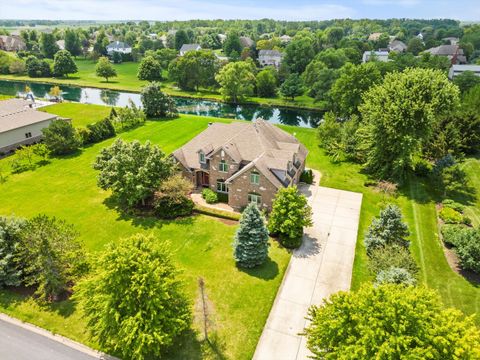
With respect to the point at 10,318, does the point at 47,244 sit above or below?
above

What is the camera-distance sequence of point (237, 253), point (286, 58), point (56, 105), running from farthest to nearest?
point (286, 58), point (56, 105), point (237, 253)

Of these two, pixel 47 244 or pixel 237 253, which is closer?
pixel 47 244

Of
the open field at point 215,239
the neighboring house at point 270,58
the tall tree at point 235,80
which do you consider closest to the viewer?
the open field at point 215,239

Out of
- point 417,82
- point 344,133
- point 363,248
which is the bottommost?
point 363,248

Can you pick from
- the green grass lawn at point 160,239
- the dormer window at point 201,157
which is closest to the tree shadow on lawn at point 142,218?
the green grass lawn at point 160,239

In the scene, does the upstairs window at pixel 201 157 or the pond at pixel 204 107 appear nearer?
the upstairs window at pixel 201 157

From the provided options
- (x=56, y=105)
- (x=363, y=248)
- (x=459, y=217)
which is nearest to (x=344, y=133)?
(x=459, y=217)

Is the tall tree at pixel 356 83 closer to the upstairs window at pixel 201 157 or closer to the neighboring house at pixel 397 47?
the upstairs window at pixel 201 157

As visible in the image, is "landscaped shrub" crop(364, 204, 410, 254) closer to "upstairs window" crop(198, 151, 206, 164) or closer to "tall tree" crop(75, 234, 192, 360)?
"tall tree" crop(75, 234, 192, 360)

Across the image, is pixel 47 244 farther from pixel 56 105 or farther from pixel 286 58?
pixel 286 58
